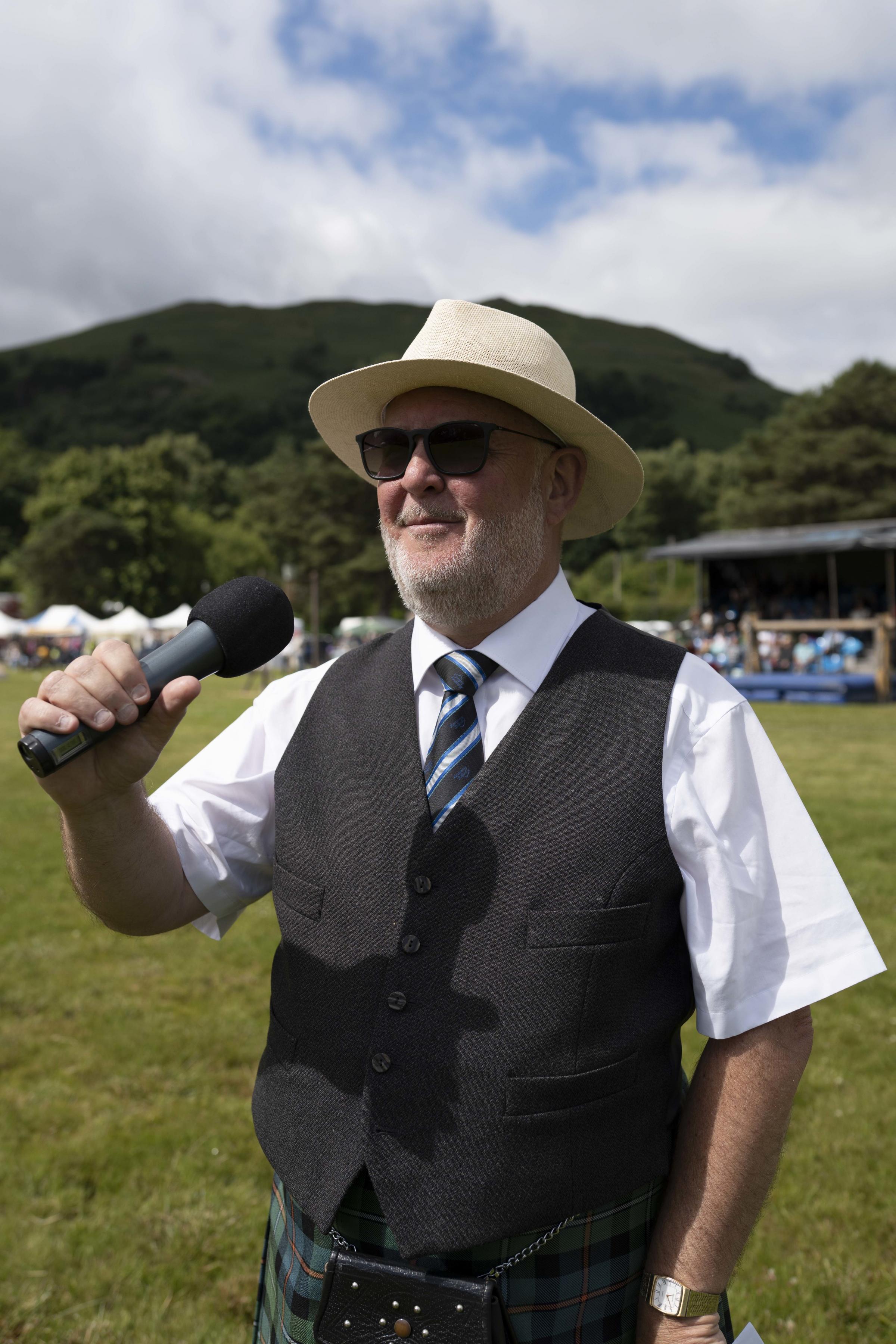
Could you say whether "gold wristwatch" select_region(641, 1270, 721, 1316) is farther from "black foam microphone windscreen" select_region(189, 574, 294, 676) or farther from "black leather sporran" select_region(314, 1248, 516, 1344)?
"black foam microphone windscreen" select_region(189, 574, 294, 676)

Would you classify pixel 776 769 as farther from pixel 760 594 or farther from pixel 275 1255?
pixel 760 594

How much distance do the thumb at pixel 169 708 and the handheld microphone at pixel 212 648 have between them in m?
0.02

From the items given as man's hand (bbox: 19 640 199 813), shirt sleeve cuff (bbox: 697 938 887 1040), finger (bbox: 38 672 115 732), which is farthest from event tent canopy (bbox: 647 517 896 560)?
finger (bbox: 38 672 115 732)

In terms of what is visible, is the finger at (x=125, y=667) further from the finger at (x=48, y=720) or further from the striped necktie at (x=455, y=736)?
the striped necktie at (x=455, y=736)

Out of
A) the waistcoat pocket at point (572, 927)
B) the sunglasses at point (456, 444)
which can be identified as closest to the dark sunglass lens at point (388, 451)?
the sunglasses at point (456, 444)

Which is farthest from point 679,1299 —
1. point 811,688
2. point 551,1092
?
point 811,688

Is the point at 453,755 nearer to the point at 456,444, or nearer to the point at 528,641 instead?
the point at 528,641

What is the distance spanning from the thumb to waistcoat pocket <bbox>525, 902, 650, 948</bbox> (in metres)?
0.71

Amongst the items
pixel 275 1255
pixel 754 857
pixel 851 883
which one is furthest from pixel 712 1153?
pixel 851 883

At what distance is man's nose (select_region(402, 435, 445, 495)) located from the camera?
208 centimetres

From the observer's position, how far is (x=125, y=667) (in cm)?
156

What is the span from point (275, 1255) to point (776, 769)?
1.49 m

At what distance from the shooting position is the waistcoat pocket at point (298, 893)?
6.32ft

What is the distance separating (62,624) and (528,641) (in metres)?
48.5
